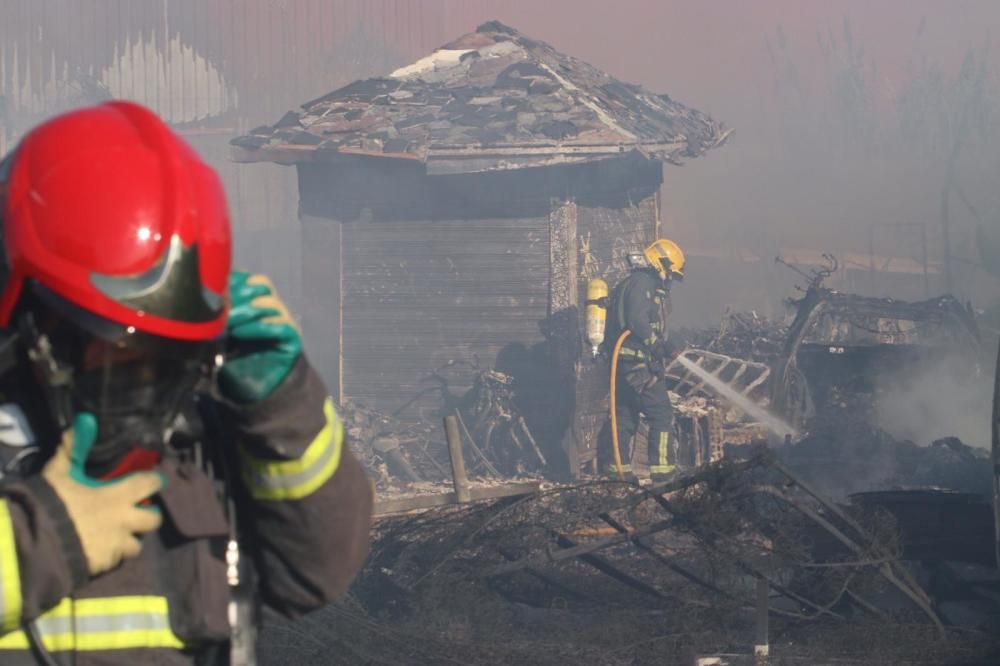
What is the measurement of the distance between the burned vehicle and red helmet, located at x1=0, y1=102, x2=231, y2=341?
1157 centimetres

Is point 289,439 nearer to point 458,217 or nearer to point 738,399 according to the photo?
point 458,217

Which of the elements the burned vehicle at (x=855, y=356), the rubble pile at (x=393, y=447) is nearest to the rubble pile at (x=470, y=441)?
the rubble pile at (x=393, y=447)

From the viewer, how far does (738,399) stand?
13.0 m

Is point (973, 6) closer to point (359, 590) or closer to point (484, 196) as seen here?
point (484, 196)

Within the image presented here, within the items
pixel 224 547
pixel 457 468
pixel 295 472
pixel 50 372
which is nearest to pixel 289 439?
pixel 295 472

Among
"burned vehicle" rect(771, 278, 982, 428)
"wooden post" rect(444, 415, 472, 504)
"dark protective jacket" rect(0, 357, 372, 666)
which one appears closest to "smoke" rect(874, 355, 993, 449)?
"burned vehicle" rect(771, 278, 982, 428)

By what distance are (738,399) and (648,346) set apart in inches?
90.1

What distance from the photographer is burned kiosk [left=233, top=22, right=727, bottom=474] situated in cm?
1224

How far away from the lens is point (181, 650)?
1.83m

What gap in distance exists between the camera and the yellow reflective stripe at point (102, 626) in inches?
69.2

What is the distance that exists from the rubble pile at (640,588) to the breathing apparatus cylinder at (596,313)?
5002mm

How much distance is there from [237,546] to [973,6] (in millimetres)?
38728

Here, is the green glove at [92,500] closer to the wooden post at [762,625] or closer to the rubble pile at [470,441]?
the wooden post at [762,625]

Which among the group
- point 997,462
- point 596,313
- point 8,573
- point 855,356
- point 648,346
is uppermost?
point 8,573
